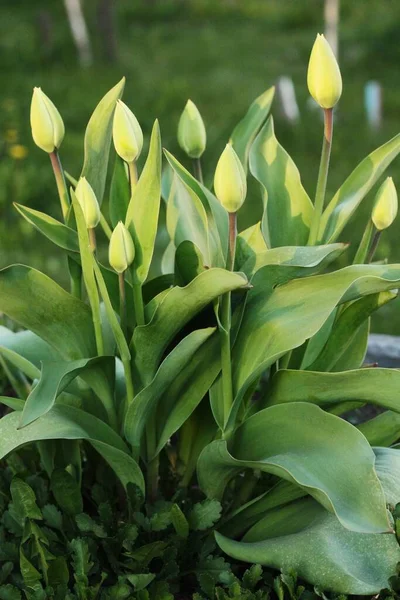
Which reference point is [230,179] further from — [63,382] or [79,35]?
[79,35]

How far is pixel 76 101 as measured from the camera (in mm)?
5020

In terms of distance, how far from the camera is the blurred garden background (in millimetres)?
3836

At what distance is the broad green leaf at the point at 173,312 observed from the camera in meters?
1.25

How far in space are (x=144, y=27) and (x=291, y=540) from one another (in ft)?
20.4

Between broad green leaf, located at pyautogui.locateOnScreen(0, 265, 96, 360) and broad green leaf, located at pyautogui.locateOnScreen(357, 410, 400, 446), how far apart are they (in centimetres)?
48

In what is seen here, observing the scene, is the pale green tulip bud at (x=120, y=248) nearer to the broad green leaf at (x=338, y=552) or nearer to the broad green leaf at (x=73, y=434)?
the broad green leaf at (x=73, y=434)

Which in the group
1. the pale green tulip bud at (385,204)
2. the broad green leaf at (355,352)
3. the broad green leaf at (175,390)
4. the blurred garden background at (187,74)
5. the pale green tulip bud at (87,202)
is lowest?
the blurred garden background at (187,74)

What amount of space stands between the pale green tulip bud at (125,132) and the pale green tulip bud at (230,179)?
0.15 meters

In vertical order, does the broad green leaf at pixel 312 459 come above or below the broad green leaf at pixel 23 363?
below

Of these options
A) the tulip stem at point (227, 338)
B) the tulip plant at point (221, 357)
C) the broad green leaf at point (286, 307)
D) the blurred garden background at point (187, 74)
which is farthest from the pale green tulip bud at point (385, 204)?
the blurred garden background at point (187, 74)

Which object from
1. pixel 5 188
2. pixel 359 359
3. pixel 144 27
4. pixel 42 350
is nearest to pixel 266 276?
pixel 359 359

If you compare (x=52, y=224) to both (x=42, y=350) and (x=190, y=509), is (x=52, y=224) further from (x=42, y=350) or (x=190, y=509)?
(x=190, y=509)

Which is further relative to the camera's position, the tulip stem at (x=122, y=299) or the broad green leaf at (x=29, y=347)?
the broad green leaf at (x=29, y=347)

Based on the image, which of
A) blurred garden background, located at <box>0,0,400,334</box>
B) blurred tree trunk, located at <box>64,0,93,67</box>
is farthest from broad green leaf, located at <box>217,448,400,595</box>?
blurred tree trunk, located at <box>64,0,93,67</box>
